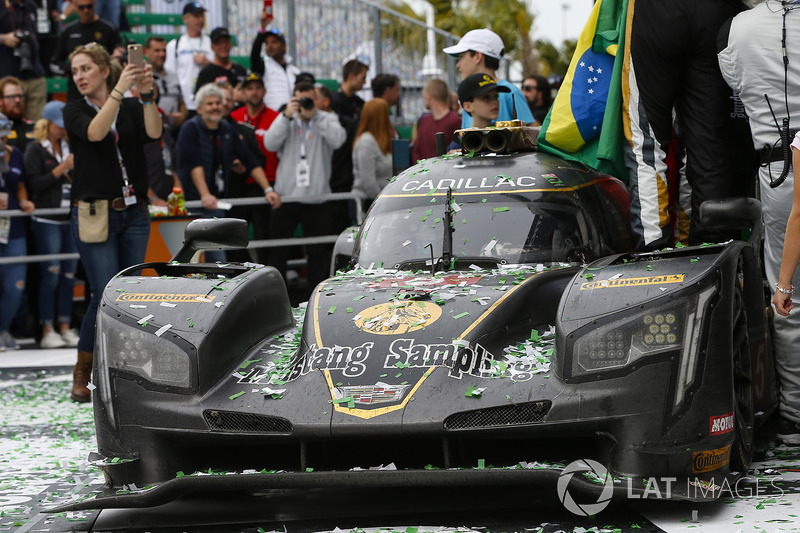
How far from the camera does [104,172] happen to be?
8.72 metres

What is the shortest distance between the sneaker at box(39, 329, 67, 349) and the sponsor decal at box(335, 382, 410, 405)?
7.59 meters

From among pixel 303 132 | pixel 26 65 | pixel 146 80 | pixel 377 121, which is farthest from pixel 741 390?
pixel 26 65

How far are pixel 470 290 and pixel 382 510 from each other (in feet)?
3.57

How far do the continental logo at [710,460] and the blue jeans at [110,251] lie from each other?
4.79m

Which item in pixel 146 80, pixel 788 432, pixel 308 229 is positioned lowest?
pixel 788 432

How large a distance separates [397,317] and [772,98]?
7.33 ft

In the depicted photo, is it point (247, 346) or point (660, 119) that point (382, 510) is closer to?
point (247, 346)

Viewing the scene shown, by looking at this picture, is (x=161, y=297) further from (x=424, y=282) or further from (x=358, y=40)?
(x=358, y=40)

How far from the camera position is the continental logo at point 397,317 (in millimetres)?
5449

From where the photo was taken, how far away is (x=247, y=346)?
5.79m

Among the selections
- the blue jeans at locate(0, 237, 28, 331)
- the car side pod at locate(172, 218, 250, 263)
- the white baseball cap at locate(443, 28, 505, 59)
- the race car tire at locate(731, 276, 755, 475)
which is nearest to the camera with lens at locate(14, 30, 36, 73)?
the blue jeans at locate(0, 237, 28, 331)

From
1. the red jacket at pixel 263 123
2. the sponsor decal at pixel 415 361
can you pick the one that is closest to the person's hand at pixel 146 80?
the sponsor decal at pixel 415 361

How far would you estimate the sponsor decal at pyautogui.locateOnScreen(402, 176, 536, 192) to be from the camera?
659cm

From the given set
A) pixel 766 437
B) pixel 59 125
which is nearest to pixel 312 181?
pixel 59 125
